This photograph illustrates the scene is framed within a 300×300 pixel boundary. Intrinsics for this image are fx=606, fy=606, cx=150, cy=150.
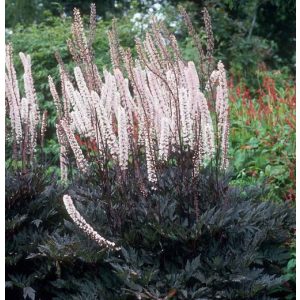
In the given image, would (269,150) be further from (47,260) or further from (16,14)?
(16,14)

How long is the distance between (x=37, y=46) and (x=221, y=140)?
4.15m

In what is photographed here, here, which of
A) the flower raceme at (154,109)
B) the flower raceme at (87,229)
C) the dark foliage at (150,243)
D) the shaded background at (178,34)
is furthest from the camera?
the shaded background at (178,34)

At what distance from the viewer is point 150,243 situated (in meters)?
2.71

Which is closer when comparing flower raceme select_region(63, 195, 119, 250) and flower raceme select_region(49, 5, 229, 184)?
flower raceme select_region(63, 195, 119, 250)

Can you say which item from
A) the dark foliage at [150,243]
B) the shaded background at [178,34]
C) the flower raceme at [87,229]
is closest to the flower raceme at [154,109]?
the dark foliage at [150,243]

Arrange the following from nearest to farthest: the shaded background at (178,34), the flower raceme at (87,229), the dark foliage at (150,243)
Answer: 1. the flower raceme at (87,229)
2. the dark foliage at (150,243)
3. the shaded background at (178,34)

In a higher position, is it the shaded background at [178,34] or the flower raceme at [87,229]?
the shaded background at [178,34]

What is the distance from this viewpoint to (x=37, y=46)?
6.71 meters

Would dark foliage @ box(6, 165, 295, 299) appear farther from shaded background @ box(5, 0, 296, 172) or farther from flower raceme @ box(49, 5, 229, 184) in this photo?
shaded background @ box(5, 0, 296, 172)

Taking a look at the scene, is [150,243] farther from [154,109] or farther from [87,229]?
[154,109]

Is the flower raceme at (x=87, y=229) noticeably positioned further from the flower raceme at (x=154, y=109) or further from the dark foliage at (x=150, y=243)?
the flower raceme at (x=154, y=109)

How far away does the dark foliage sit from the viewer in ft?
8.58

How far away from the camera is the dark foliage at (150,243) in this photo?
8.58 feet

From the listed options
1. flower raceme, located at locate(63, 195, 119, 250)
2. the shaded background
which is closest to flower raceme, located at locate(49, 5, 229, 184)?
flower raceme, located at locate(63, 195, 119, 250)
